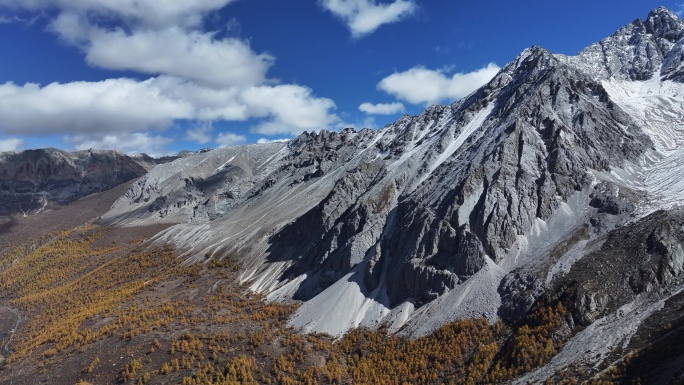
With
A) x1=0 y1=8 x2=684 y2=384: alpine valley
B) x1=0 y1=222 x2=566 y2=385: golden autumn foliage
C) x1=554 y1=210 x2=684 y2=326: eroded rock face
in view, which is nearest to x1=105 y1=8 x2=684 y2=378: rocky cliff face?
x1=554 y1=210 x2=684 y2=326: eroded rock face

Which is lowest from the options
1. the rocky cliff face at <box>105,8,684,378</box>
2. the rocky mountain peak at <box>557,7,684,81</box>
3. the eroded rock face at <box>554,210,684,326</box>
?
the eroded rock face at <box>554,210,684,326</box>

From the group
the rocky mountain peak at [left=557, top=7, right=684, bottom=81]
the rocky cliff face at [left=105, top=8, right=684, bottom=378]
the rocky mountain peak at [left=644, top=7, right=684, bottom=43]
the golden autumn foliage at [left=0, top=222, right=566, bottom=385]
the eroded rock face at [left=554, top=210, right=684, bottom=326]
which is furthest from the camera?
the rocky mountain peak at [left=644, top=7, right=684, bottom=43]

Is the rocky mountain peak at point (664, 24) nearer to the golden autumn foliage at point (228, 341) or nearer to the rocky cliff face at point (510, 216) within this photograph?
the rocky cliff face at point (510, 216)

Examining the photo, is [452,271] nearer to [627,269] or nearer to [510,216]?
[510,216]

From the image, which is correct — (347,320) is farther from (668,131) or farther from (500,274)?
(668,131)

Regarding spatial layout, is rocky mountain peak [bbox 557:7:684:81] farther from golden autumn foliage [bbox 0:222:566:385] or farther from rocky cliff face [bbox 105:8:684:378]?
golden autumn foliage [bbox 0:222:566:385]

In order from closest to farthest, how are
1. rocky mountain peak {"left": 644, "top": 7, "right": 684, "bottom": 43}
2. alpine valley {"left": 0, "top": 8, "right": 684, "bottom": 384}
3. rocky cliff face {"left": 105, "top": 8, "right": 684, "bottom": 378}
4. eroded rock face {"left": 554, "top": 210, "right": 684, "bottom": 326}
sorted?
eroded rock face {"left": 554, "top": 210, "right": 684, "bottom": 326} < alpine valley {"left": 0, "top": 8, "right": 684, "bottom": 384} < rocky cliff face {"left": 105, "top": 8, "right": 684, "bottom": 378} < rocky mountain peak {"left": 644, "top": 7, "right": 684, "bottom": 43}

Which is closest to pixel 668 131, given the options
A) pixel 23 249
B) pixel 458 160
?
pixel 458 160

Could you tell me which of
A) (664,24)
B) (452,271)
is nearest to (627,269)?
(452,271)
